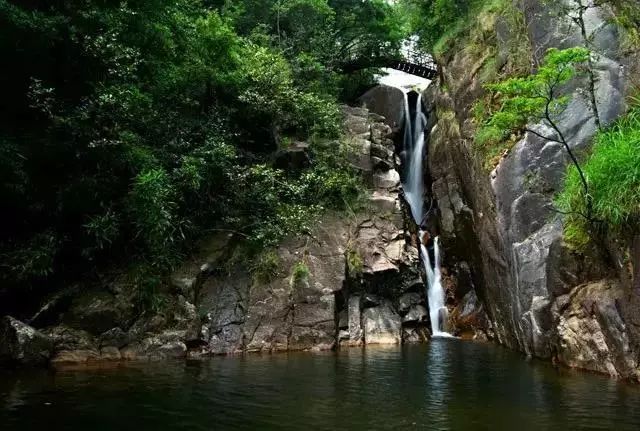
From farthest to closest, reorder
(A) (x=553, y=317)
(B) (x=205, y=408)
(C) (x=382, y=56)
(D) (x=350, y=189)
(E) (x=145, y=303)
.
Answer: (C) (x=382, y=56), (D) (x=350, y=189), (E) (x=145, y=303), (A) (x=553, y=317), (B) (x=205, y=408)

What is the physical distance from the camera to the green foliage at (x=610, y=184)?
33.0 feet

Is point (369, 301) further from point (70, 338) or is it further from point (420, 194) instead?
point (70, 338)

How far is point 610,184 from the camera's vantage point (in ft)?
34.4

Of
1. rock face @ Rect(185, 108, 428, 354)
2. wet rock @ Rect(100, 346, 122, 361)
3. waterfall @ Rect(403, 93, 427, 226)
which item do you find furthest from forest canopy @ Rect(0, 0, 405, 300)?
waterfall @ Rect(403, 93, 427, 226)

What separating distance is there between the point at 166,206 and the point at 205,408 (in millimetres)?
7820

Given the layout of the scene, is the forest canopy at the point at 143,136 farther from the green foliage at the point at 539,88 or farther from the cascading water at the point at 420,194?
the green foliage at the point at 539,88

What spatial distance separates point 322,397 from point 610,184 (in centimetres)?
659

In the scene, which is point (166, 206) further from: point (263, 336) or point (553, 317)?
point (553, 317)

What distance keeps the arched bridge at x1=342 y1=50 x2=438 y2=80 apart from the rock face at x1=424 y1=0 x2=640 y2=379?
9844 millimetres

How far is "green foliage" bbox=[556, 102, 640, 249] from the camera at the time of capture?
396 inches

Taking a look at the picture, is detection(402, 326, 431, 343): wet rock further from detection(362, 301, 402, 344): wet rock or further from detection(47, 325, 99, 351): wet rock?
detection(47, 325, 99, 351): wet rock

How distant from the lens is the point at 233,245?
17688 mm

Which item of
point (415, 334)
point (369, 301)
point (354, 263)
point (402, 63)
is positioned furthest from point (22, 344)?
point (402, 63)

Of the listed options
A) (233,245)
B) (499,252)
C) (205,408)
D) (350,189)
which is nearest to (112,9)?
(233,245)
